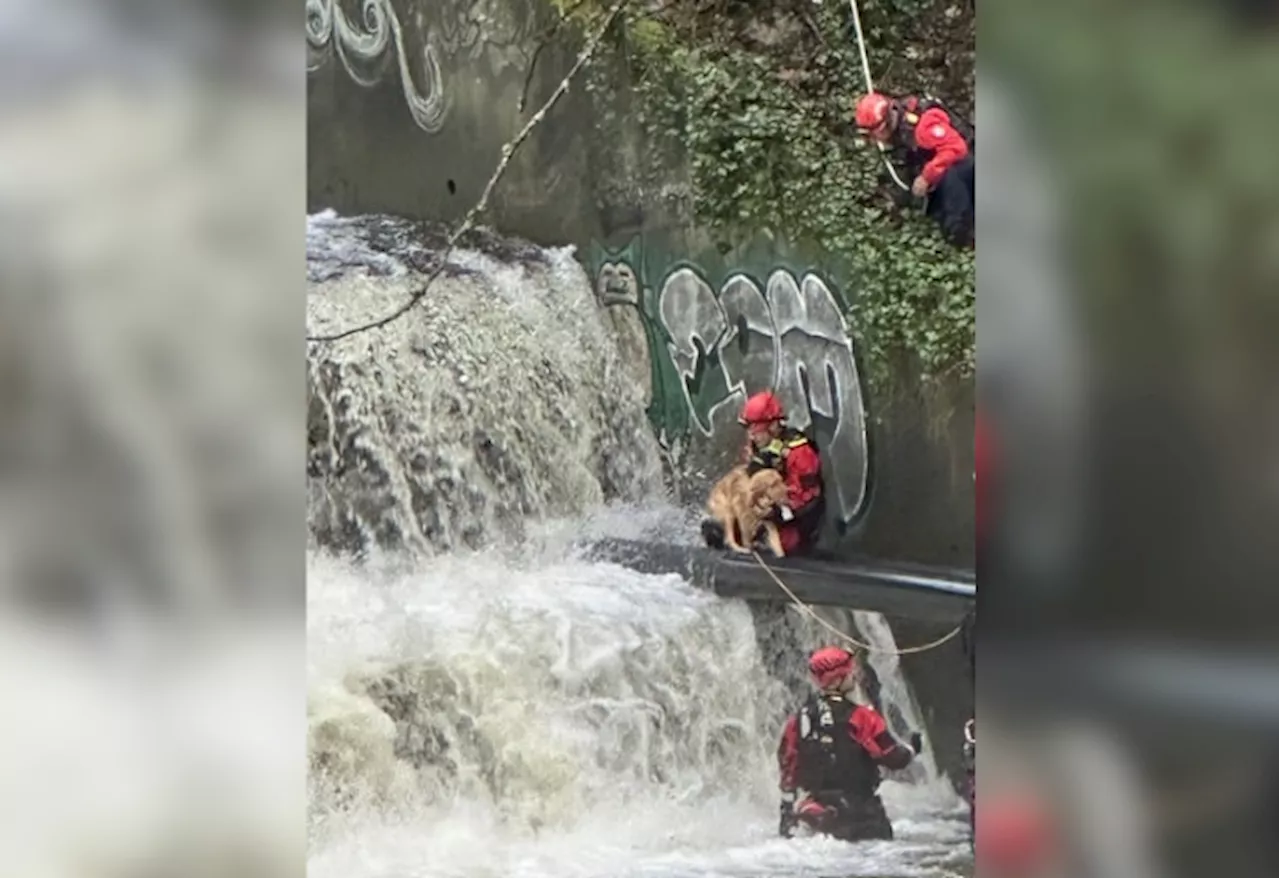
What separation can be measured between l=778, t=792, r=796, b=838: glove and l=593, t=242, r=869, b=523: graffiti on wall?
333 millimetres

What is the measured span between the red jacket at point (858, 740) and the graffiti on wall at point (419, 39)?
2.62 feet

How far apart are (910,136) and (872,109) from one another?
5cm

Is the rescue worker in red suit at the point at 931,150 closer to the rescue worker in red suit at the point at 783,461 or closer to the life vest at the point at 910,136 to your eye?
the life vest at the point at 910,136

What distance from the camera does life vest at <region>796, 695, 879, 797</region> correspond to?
4.76 ft

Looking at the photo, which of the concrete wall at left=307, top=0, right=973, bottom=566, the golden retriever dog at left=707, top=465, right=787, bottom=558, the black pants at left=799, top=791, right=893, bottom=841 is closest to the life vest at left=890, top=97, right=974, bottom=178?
the concrete wall at left=307, top=0, right=973, bottom=566

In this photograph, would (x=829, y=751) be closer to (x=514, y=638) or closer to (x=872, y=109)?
(x=514, y=638)

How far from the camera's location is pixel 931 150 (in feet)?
4.74

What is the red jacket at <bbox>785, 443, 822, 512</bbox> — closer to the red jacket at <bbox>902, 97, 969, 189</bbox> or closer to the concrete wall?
the concrete wall

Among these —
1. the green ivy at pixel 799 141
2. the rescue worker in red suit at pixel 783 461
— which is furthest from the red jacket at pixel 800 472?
the green ivy at pixel 799 141
